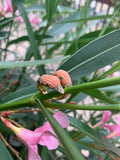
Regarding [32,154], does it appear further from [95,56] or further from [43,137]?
[95,56]

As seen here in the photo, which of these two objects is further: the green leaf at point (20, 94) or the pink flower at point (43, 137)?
the green leaf at point (20, 94)

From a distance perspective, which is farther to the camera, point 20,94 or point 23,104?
point 20,94

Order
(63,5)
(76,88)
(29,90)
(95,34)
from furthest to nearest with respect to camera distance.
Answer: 1. (63,5)
2. (95,34)
3. (29,90)
4. (76,88)

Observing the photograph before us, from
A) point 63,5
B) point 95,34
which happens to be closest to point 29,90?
point 95,34

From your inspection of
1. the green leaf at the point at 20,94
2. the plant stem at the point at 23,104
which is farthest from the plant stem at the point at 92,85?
the green leaf at the point at 20,94

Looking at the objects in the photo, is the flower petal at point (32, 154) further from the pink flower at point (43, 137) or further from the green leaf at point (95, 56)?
the green leaf at point (95, 56)

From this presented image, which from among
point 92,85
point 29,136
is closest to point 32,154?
point 29,136

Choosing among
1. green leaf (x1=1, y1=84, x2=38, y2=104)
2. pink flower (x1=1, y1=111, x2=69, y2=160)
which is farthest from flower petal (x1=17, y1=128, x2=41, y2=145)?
green leaf (x1=1, y1=84, x2=38, y2=104)

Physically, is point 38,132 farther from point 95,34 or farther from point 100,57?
point 95,34
